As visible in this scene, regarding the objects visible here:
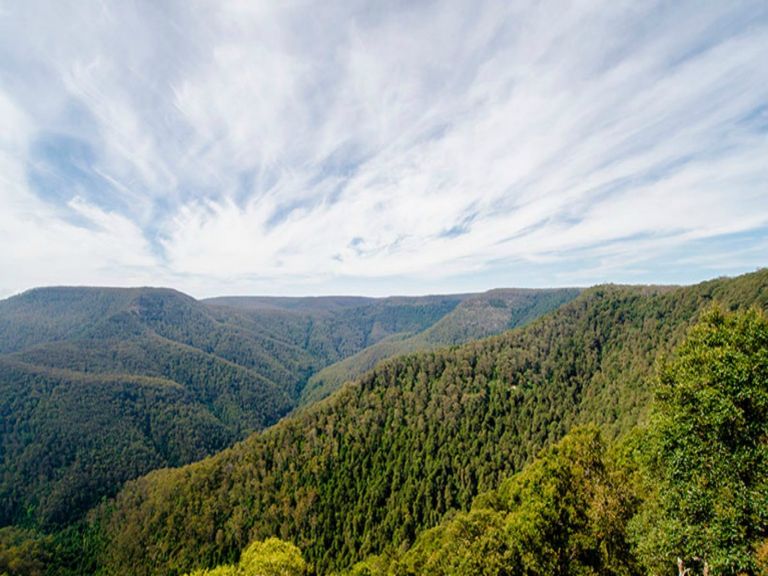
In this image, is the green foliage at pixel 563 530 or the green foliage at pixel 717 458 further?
the green foliage at pixel 563 530

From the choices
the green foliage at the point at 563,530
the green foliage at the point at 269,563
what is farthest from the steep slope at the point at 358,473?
the green foliage at the point at 563,530

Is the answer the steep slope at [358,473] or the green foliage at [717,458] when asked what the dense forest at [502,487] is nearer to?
the green foliage at [717,458]

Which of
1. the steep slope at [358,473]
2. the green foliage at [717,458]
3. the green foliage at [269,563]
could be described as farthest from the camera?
the steep slope at [358,473]

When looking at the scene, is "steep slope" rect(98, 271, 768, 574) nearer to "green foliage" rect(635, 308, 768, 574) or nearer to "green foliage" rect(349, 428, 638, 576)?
"green foliage" rect(349, 428, 638, 576)

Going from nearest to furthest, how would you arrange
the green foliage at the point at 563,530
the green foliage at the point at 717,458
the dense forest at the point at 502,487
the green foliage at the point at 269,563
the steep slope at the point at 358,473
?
the green foliage at the point at 717,458
the dense forest at the point at 502,487
the green foliage at the point at 563,530
the green foliage at the point at 269,563
the steep slope at the point at 358,473

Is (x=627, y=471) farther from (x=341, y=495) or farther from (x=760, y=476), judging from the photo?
(x=341, y=495)

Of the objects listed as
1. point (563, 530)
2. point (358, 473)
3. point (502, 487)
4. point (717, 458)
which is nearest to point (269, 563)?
point (563, 530)

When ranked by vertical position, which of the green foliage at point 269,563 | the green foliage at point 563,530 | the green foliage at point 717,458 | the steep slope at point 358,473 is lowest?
the steep slope at point 358,473
